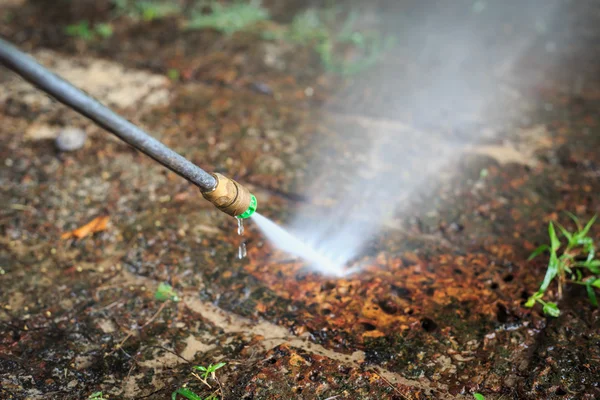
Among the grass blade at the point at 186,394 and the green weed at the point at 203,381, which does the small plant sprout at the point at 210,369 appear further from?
the grass blade at the point at 186,394

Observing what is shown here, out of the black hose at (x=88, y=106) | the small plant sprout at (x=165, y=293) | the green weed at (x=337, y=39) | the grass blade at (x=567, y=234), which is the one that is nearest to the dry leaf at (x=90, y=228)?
the small plant sprout at (x=165, y=293)

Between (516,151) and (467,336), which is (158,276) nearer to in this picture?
(467,336)

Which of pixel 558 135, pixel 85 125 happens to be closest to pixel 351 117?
pixel 558 135

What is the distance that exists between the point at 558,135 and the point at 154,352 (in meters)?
3.53

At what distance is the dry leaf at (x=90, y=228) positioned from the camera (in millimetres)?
3119

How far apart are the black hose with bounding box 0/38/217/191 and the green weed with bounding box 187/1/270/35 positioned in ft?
11.3

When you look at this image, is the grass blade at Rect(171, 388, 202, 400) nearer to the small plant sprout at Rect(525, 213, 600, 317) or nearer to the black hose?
the black hose

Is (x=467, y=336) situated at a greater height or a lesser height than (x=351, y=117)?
lesser

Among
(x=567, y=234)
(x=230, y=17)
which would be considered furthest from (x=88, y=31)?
(x=567, y=234)

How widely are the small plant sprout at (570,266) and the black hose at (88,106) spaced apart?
2.00 metres

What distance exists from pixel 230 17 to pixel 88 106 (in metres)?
3.84

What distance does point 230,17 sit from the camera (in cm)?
501

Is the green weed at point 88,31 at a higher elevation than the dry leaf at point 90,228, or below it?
higher

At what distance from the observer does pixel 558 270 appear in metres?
2.68
